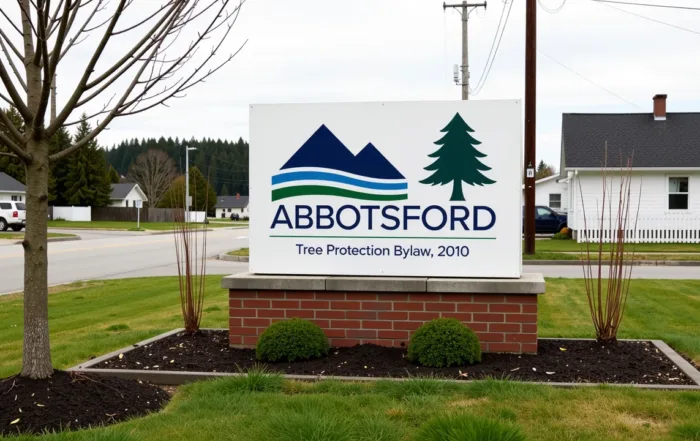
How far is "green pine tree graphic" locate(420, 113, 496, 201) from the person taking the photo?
7332 mm

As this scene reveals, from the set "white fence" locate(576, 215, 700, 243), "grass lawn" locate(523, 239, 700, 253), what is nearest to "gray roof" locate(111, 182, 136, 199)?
"white fence" locate(576, 215, 700, 243)

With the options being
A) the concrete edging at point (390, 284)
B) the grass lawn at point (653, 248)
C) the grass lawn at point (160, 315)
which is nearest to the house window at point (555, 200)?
the grass lawn at point (653, 248)

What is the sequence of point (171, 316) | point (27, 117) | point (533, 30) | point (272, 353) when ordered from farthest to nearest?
point (533, 30)
point (171, 316)
point (272, 353)
point (27, 117)

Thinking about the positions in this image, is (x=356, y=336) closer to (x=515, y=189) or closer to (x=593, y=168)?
(x=515, y=189)

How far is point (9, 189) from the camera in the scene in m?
62.0

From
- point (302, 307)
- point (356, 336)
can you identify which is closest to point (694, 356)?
point (356, 336)

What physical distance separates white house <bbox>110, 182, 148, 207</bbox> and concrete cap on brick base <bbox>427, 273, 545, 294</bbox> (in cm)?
8672

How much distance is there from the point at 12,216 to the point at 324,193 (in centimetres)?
4386

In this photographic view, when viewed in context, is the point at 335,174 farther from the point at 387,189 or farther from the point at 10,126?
the point at 10,126

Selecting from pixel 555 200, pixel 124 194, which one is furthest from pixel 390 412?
pixel 124 194

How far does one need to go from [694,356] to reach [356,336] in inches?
127

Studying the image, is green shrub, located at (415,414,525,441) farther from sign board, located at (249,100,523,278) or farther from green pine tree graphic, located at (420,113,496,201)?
green pine tree graphic, located at (420,113,496,201)

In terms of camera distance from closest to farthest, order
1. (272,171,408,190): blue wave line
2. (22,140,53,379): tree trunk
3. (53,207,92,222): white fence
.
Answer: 1. (22,140,53,379): tree trunk
2. (272,171,408,190): blue wave line
3. (53,207,92,222): white fence

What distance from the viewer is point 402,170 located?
746 cm
